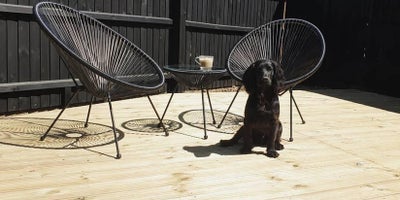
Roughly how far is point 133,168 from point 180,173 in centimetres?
28

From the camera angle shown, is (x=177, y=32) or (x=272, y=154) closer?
(x=272, y=154)

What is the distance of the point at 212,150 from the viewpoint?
3.24m

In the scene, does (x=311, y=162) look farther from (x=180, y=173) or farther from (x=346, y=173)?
(x=180, y=173)

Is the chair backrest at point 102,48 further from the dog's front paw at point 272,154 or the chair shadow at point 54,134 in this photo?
the dog's front paw at point 272,154

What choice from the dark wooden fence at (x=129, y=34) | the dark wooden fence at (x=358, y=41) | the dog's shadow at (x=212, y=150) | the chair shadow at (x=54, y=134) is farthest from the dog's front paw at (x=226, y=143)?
the dark wooden fence at (x=358, y=41)

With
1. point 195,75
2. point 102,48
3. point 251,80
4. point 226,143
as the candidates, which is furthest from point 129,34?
point 251,80

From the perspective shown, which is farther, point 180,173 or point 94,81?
point 94,81

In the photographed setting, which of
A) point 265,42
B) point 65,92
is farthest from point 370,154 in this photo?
point 65,92

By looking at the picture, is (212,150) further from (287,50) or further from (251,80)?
(287,50)

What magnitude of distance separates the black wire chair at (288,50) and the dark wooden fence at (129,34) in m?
1.46

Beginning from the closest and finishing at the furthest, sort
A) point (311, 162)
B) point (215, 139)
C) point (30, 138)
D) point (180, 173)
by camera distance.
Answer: point (180, 173), point (311, 162), point (30, 138), point (215, 139)

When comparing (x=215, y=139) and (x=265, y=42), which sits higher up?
(x=265, y=42)

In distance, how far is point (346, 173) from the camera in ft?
9.47

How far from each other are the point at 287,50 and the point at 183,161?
77.9 inches
